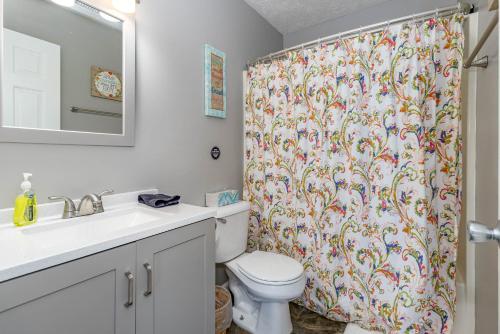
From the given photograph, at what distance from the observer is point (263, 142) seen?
6.71 feet

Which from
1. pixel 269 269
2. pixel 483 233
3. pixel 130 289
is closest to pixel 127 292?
pixel 130 289

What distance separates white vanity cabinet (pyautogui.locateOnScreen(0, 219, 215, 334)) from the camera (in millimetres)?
674

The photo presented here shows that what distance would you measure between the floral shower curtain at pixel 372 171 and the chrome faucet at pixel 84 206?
1211 mm

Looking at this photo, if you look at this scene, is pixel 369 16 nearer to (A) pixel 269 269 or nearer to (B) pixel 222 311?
(A) pixel 269 269

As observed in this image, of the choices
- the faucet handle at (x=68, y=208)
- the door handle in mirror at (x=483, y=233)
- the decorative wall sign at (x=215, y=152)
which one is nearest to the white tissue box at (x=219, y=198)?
the decorative wall sign at (x=215, y=152)

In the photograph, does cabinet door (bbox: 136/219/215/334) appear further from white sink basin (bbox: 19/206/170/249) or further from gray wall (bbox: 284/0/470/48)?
gray wall (bbox: 284/0/470/48)

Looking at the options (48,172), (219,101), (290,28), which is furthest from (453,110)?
(48,172)

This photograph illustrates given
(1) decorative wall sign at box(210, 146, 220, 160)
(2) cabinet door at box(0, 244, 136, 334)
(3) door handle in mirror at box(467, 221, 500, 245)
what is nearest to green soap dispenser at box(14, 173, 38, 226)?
(2) cabinet door at box(0, 244, 136, 334)

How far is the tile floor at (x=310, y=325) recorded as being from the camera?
1680 mm

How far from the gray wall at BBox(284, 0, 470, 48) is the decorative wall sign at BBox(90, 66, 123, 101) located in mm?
1990

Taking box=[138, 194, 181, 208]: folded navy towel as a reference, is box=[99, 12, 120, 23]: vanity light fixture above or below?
above

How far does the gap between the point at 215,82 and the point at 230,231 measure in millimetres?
1092

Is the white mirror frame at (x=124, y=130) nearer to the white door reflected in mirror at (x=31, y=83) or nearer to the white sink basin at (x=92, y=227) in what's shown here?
the white door reflected in mirror at (x=31, y=83)

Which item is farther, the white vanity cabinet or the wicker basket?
the wicker basket
